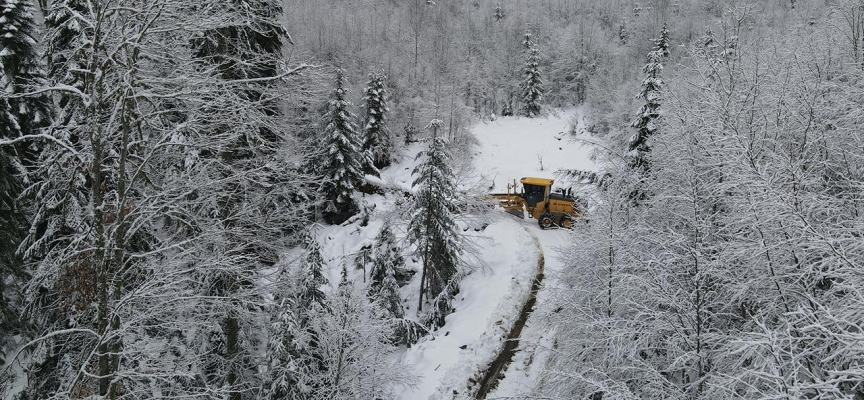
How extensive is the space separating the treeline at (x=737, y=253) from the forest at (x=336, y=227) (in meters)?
0.09

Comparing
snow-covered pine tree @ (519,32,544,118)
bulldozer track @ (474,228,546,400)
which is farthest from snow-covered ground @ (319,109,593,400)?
snow-covered pine tree @ (519,32,544,118)

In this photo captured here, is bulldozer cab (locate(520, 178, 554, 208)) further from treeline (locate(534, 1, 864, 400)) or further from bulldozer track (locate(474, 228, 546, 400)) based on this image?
treeline (locate(534, 1, 864, 400))

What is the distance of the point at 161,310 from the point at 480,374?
11.7 metres

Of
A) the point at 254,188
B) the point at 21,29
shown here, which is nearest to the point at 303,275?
the point at 254,188

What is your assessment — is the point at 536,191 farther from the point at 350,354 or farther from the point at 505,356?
the point at 350,354

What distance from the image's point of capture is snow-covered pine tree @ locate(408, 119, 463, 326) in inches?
732

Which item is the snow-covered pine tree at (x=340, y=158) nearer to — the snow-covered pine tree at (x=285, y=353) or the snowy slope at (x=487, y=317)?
the snowy slope at (x=487, y=317)

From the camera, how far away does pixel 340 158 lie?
25.7m

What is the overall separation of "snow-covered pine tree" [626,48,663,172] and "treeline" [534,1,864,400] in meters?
3.11

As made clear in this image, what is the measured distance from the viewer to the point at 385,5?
75.7m

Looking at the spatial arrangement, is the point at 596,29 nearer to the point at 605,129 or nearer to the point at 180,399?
the point at 605,129

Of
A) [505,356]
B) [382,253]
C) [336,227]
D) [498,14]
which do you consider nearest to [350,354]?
[505,356]

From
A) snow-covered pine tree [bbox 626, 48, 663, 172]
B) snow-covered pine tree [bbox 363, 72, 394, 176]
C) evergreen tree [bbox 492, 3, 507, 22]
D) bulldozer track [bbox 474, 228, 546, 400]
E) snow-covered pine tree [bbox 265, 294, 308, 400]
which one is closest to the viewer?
snow-covered pine tree [bbox 265, 294, 308, 400]

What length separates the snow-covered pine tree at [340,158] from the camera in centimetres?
2573
